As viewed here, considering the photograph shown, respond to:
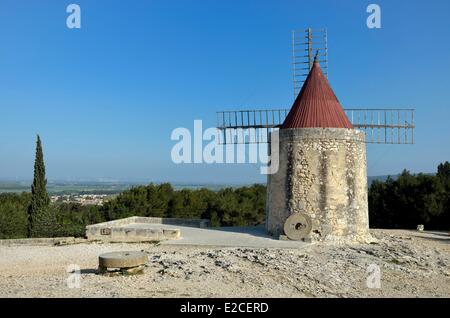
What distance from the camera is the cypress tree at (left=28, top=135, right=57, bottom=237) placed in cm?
2036

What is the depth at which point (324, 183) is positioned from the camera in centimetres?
1508

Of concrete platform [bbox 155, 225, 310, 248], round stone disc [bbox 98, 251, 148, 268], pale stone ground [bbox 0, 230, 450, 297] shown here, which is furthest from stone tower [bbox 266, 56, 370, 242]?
round stone disc [bbox 98, 251, 148, 268]

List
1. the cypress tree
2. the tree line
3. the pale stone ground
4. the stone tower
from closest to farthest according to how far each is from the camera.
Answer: the pale stone ground < the stone tower < the cypress tree < the tree line

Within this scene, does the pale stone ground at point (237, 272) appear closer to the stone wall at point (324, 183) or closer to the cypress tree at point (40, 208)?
the stone wall at point (324, 183)

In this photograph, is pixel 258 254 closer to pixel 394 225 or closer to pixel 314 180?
pixel 314 180

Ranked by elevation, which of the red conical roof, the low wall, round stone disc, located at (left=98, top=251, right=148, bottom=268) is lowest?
the low wall

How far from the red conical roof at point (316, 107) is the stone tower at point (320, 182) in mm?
37

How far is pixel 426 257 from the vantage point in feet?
45.1

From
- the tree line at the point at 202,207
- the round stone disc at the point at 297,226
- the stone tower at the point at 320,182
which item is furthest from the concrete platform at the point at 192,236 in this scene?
the tree line at the point at 202,207

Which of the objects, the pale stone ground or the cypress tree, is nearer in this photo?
the pale stone ground

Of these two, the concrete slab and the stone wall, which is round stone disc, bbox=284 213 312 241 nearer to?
the stone wall

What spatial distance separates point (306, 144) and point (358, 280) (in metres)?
5.79

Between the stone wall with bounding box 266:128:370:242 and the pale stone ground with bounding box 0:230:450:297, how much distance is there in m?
0.79
